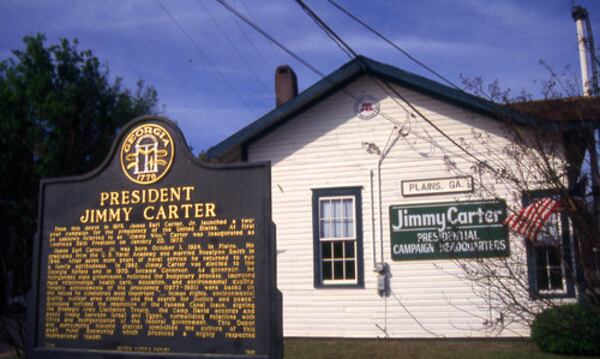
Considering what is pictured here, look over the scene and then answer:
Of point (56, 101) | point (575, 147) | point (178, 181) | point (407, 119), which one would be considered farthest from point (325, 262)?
point (56, 101)

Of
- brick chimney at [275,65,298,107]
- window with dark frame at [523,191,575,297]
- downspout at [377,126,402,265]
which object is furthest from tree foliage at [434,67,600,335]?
brick chimney at [275,65,298,107]

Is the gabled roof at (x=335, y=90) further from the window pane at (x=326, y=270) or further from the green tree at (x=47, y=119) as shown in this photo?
the green tree at (x=47, y=119)

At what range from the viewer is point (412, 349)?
412 inches

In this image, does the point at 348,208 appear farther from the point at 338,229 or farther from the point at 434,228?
the point at 434,228

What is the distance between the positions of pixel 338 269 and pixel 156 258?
21.8 feet

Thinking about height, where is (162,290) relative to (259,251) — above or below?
below

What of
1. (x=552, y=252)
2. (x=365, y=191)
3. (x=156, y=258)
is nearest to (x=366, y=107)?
(x=365, y=191)

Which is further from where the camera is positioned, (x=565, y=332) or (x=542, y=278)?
(x=542, y=278)

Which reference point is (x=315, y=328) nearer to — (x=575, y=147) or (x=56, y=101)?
(x=575, y=147)

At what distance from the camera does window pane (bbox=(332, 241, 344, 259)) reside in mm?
12117

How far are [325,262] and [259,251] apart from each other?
6.78 meters

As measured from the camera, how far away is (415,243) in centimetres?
1163

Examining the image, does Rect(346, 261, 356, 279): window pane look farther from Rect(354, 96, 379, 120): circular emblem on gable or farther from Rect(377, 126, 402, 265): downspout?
Rect(354, 96, 379, 120): circular emblem on gable

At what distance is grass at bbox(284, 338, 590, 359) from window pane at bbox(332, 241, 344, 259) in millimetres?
1639
